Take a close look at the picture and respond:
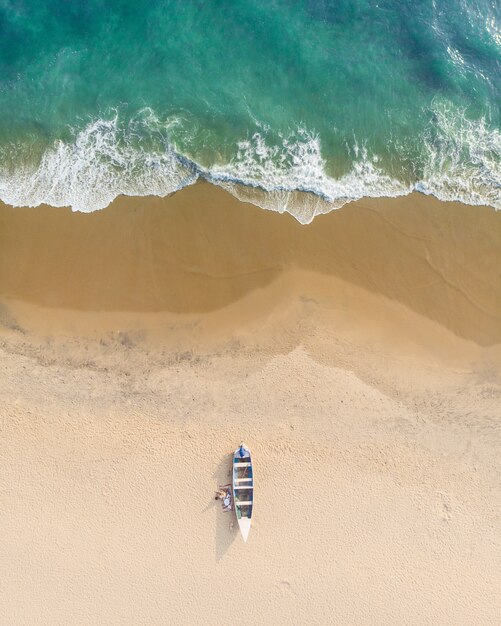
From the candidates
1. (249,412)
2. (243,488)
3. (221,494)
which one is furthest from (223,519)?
(249,412)

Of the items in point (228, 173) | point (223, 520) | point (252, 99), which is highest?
point (252, 99)

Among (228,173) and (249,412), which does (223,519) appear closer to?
(249,412)

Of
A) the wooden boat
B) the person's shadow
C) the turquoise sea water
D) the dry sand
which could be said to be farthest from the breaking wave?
the person's shadow

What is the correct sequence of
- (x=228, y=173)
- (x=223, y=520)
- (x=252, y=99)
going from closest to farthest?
(x=223, y=520), (x=228, y=173), (x=252, y=99)

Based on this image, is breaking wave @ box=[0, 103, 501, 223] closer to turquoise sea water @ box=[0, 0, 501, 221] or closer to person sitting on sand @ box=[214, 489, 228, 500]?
turquoise sea water @ box=[0, 0, 501, 221]

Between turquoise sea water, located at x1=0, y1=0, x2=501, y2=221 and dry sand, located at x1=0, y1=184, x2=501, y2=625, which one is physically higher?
turquoise sea water, located at x1=0, y1=0, x2=501, y2=221

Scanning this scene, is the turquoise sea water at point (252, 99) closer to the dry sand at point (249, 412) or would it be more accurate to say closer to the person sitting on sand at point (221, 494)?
the dry sand at point (249, 412)
